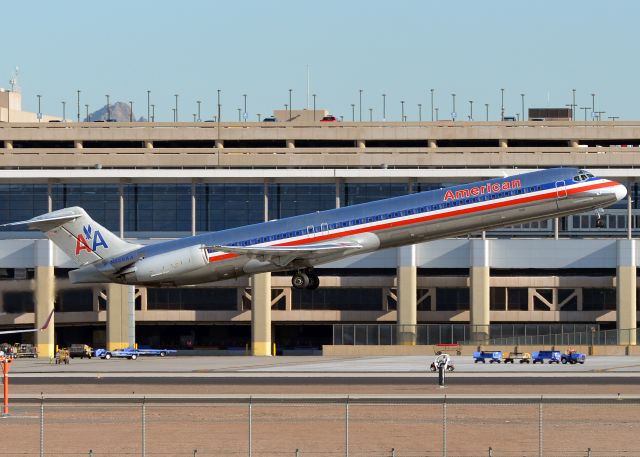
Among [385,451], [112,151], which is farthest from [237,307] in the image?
[385,451]

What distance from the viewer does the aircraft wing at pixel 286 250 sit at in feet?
316

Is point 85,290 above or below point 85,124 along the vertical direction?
below

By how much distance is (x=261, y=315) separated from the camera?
143 meters

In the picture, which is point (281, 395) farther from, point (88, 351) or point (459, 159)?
point (459, 159)

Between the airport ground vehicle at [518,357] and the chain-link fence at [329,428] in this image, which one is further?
the airport ground vehicle at [518,357]

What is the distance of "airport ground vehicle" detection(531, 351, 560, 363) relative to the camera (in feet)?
362

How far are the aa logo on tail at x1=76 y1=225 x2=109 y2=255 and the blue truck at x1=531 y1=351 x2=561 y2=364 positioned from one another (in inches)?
1389

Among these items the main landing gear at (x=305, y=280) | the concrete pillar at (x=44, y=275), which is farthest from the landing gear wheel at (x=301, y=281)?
the concrete pillar at (x=44, y=275)

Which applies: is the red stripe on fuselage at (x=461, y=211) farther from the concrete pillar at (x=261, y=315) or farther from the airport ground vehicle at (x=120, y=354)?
the concrete pillar at (x=261, y=315)

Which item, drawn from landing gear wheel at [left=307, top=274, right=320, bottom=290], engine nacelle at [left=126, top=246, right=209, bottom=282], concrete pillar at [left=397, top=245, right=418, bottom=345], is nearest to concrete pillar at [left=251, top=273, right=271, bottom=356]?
concrete pillar at [left=397, top=245, right=418, bottom=345]

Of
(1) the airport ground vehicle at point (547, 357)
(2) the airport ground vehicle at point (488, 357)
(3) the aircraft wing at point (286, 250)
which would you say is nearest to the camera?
(3) the aircraft wing at point (286, 250)

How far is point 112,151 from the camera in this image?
7283 inches

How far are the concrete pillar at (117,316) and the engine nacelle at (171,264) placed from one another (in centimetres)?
3910

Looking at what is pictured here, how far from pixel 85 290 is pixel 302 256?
134ft
